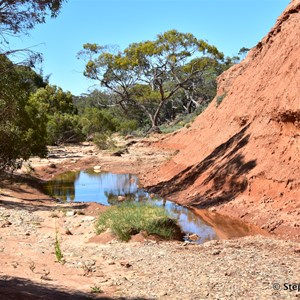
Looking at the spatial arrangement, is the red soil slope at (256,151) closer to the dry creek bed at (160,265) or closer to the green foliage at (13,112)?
the dry creek bed at (160,265)

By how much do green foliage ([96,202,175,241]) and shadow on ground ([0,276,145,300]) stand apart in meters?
3.76

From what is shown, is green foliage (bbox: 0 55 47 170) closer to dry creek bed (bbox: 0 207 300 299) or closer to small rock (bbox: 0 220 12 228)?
small rock (bbox: 0 220 12 228)

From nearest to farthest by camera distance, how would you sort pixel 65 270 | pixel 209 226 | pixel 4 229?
pixel 65 270
pixel 4 229
pixel 209 226

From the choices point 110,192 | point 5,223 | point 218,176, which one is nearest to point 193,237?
point 5,223

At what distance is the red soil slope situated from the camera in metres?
13.7

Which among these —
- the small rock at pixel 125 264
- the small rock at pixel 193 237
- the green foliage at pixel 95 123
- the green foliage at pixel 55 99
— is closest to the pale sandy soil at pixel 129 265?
the small rock at pixel 125 264

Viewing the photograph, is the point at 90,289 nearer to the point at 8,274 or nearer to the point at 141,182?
the point at 8,274

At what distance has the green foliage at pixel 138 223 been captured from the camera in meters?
10.3

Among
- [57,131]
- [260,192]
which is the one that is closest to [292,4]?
[260,192]

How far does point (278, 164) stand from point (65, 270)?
897cm

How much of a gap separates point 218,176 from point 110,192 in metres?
5.59

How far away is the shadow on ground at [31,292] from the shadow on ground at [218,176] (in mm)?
10064

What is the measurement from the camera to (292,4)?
23.8m

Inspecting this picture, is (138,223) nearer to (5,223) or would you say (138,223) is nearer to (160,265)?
(160,265)
